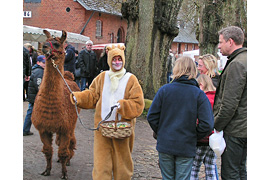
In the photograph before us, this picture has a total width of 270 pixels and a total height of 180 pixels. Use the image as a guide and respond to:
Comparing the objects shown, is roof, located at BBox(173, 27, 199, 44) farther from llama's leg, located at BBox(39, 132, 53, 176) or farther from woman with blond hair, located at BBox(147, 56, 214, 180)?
woman with blond hair, located at BBox(147, 56, 214, 180)

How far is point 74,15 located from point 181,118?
2531cm

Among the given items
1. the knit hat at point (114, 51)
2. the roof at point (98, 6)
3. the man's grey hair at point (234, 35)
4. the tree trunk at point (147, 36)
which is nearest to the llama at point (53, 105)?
the knit hat at point (114, 51)

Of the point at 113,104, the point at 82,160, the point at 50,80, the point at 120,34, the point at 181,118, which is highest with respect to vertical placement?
the point at 120,34

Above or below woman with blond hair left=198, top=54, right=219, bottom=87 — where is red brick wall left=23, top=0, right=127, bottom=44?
above

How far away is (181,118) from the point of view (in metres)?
3.65

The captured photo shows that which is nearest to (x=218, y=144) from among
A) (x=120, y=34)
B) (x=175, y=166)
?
(x=175, y=166)

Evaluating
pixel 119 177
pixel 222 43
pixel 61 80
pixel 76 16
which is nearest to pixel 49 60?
pixel 61 80

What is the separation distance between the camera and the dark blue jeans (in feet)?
12.3

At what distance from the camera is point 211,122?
362 centimetres

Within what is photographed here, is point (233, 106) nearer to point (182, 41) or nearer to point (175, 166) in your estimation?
point (175, 166)

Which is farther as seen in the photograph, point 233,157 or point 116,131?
point 116,131

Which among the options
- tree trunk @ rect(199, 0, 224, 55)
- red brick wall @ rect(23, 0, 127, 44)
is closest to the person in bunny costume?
tree trunk @ rect(199, 0, 224, 55)

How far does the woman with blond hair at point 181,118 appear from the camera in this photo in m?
3.63

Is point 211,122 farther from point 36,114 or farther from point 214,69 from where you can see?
point 36,114
